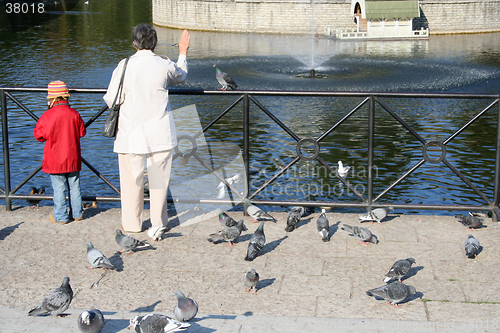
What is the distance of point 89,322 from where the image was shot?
336 cm

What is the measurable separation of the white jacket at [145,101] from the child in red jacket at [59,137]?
70 centimetres

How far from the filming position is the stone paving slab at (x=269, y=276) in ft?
12.1

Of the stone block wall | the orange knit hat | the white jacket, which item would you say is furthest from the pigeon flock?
the stone block wall

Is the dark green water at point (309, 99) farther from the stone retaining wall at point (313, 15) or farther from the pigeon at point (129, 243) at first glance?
the pigeon at point (129, 243)

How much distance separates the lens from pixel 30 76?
22.4 meters

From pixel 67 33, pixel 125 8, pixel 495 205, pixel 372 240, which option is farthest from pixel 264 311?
pixel 125 8

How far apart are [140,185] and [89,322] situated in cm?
197

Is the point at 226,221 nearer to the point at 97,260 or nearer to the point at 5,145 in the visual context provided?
the point at 97,260

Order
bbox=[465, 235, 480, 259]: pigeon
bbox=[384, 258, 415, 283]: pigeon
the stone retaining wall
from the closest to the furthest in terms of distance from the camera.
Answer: bbox=[384, 258, 415, 283]: pigeon → bbox=[465, 235, 480, 259]: pigeon → the stone retaining wall

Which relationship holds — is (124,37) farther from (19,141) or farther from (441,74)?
(19,141)

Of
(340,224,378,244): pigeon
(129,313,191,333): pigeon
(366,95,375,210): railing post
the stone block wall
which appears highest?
the stone block wall

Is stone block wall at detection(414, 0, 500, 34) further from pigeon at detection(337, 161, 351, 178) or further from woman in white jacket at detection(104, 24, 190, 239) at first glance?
woman in white jacket at detection(104, 24, 190, 239)

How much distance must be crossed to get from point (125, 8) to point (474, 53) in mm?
44296

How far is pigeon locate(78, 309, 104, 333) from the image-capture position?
3.35 meters
